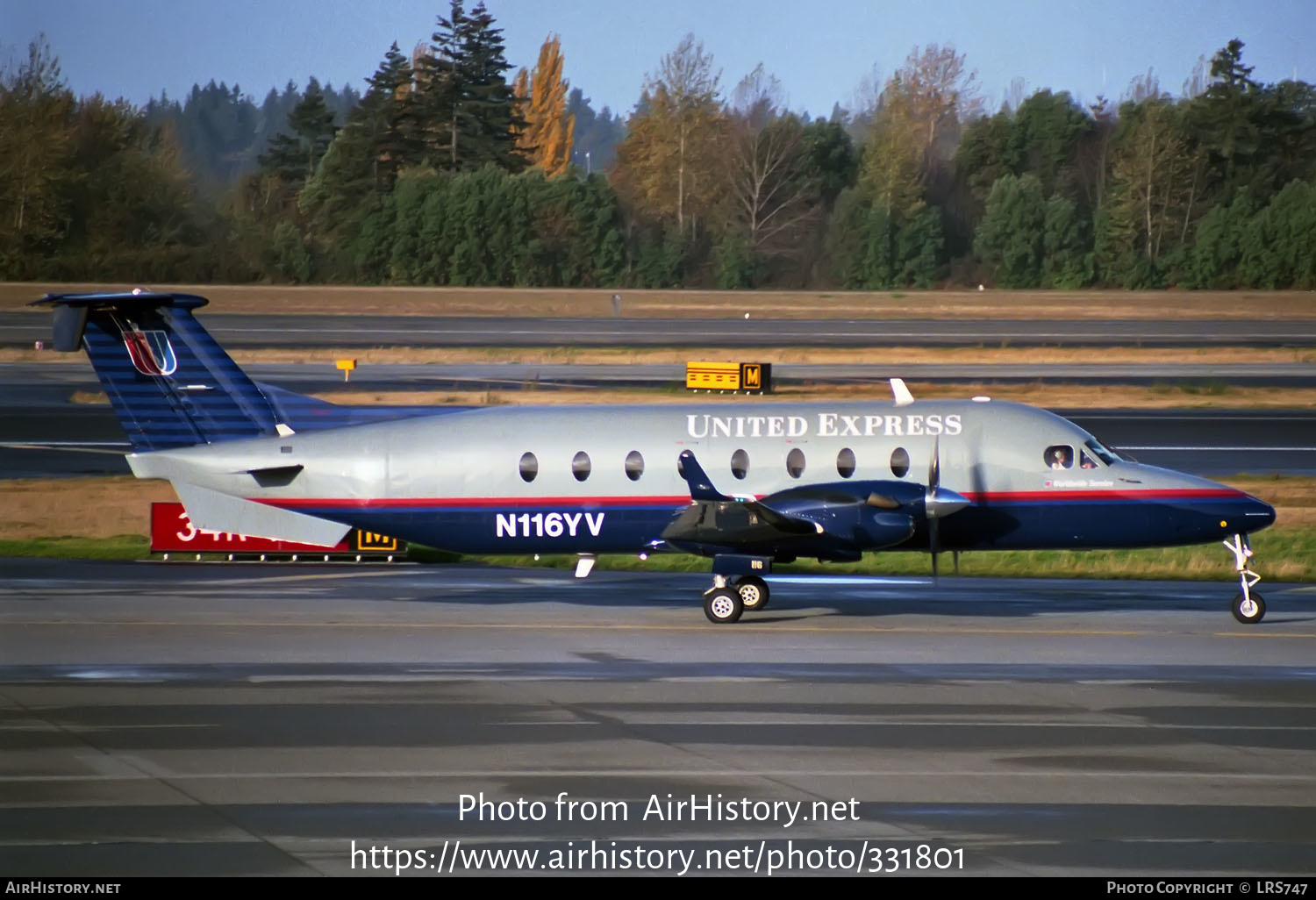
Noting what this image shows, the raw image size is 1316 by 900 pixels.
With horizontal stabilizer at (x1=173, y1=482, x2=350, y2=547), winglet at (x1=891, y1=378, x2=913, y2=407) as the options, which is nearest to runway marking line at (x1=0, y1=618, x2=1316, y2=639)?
horizontal stabilizer at (x1=173, y1=482, x2=350, y2=547)

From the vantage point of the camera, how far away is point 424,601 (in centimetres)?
2311

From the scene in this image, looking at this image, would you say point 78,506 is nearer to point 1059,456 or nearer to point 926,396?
point 1059,456

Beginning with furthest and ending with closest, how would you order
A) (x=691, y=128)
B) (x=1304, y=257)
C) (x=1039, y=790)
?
(x=691, y=128), (x=1304, y=257), (x=1039, y=790)

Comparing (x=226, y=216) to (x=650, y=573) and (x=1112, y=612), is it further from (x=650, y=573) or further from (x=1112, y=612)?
(x=1112, y=612)

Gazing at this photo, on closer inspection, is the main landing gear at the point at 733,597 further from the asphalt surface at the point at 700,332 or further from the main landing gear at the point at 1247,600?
the asphalt surface at the point at 700,332

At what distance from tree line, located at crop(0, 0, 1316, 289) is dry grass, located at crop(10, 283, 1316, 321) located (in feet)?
9.47

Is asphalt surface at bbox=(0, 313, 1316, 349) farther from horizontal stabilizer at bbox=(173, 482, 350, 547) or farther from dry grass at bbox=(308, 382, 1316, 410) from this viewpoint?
horizontal stabilizer at bbox=(173, 482, 350, 547)

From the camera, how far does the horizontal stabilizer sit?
22109 millimetres

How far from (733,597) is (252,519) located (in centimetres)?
725

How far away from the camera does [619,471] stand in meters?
21.8

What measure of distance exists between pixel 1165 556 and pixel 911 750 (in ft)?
49.4

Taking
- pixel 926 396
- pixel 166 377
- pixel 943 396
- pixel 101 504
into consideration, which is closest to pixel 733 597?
pixel 166 377

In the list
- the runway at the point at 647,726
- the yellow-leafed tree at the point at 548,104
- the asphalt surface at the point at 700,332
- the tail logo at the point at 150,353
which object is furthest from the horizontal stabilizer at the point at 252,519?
the yellow-leafed tree at the point at 548,104

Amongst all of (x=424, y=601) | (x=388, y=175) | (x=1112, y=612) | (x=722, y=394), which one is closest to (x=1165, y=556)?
(x=1112, y=612)
